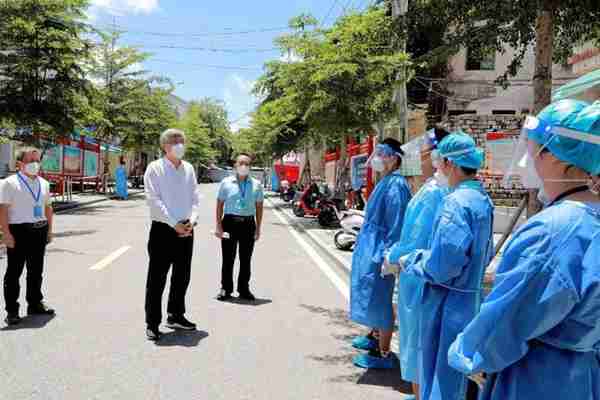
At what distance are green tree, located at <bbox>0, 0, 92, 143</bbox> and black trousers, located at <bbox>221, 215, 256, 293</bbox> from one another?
504 inches

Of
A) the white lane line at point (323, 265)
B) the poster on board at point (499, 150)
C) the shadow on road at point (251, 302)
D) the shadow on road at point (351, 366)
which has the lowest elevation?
the shadow on road at point (351, 366)

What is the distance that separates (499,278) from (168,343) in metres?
4.18

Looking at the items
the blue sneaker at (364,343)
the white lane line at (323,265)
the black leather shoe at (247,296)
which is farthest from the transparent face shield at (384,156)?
the white lane line at (323,265)

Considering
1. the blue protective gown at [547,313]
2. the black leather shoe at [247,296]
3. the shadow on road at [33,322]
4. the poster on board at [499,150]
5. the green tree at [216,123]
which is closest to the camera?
the blue protective gown at [547,313]

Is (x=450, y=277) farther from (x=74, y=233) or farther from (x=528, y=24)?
(x=74, y=233)

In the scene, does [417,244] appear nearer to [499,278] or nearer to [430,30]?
[499,278]

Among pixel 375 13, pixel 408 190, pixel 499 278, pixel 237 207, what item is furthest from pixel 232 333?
pixel 375 13

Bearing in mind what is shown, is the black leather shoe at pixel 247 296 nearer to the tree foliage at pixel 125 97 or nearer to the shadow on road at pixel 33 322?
the shadow on road at pixel 33 322

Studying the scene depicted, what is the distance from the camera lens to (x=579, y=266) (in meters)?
1.80

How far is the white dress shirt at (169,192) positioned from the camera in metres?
5.56

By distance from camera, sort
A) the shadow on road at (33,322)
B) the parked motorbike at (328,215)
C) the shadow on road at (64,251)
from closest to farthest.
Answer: the shadow on road at (33,322), the shadow on road at (64,251), the parked motorbike at (328,215)

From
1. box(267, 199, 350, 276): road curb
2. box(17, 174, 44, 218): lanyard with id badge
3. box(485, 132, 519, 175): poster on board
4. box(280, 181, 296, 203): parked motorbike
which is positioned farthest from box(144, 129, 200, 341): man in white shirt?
box(280, 181, 296, 203): parked motorbike

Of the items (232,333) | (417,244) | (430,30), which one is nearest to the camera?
(417,244)

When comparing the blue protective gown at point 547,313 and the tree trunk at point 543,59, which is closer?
the blue protective gown at point 547,313
